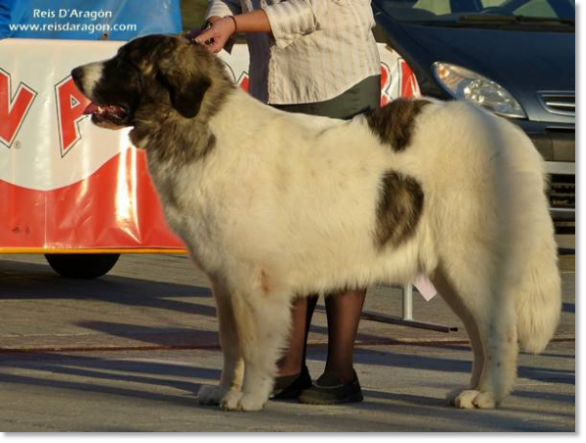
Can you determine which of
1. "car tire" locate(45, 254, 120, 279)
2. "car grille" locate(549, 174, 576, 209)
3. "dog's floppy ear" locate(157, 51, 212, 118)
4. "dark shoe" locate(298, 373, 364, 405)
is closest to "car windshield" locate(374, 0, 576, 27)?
"car grille" locate(549, 174, 576, 209)

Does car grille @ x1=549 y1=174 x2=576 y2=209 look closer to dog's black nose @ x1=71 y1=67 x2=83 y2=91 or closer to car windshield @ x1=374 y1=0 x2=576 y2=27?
car windshield @ x1=374 y1=0 x2=576 y2=27

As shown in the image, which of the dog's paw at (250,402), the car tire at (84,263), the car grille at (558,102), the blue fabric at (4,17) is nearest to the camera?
the dog's paw at (250,402)

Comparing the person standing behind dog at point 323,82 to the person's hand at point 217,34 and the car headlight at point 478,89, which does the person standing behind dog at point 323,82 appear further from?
the car headlight at point 478,89

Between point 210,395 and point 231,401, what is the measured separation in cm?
23

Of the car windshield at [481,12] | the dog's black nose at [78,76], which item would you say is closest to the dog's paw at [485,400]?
the dog's black nose at [78,76]

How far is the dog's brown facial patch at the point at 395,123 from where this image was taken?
6.13m

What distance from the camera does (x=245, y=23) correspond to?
626 cm

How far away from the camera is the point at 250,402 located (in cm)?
612

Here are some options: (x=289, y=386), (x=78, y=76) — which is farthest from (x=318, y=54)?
(x=289, y=386)

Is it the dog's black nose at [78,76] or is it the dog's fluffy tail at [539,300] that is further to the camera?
the dog's fluffy tail at [539,300]

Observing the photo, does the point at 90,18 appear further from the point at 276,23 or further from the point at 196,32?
the point at 276,23

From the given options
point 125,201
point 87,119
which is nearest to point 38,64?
point 87,119

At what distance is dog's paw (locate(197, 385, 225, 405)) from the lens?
635cm

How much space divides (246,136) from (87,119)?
3.51m
